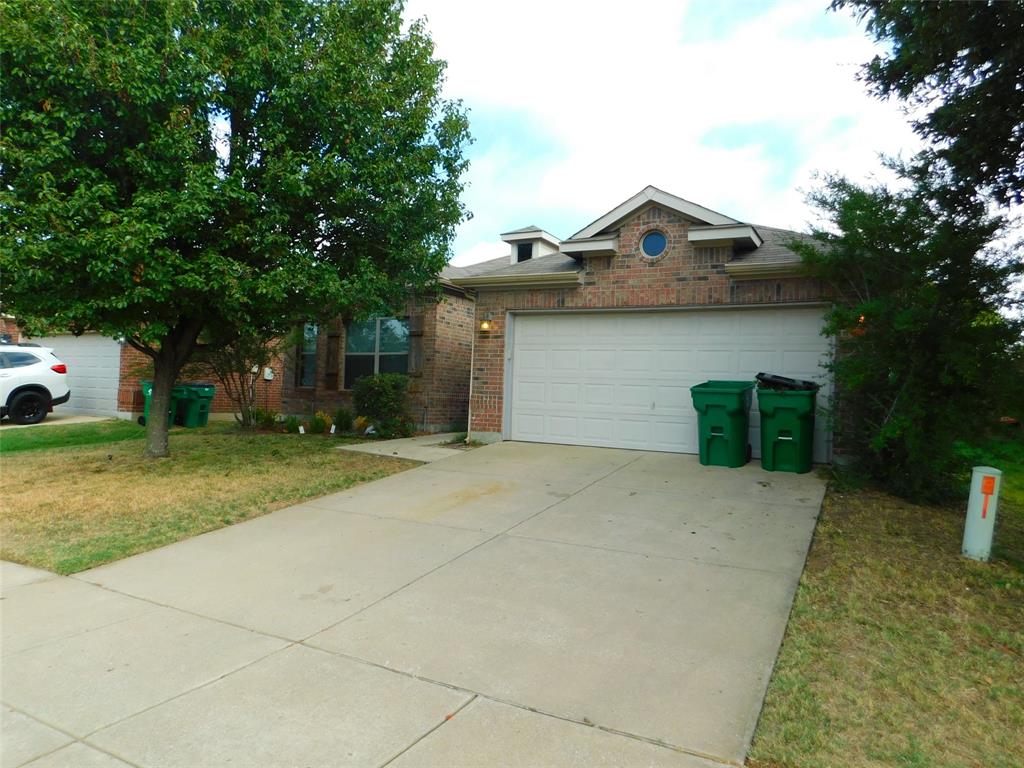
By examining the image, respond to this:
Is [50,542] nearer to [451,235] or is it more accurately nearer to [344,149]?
[344,149]

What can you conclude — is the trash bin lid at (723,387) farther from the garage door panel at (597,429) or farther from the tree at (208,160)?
the tree at (208,160)

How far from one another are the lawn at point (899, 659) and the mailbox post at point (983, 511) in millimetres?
126

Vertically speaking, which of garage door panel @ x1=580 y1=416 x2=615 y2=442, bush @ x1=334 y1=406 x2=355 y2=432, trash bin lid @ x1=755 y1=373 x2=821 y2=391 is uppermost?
trash bin lid @ x1=755 y1=373 x2=821 y2=391

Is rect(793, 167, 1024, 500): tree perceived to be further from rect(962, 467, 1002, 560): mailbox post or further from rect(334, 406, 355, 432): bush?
rect(334, 406, 355, 432): bush

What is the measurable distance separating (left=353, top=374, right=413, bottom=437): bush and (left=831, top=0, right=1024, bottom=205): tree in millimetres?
8882

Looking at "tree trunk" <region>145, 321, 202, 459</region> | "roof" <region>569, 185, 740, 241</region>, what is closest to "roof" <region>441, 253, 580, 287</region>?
"roof" <region>569, 185, 740, 241</region>

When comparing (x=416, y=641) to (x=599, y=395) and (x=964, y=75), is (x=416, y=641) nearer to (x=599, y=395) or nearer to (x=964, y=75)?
(x=964, y=75)

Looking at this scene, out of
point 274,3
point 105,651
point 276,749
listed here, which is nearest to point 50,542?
point 105,651

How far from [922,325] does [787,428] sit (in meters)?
2.12

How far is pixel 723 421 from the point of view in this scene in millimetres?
8531

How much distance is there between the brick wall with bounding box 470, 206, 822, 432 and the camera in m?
9.26

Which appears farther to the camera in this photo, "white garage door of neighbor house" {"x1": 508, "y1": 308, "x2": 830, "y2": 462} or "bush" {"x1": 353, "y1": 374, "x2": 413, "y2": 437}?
"bush" {"x1": 353, "y1": 374, "x2": 413, "y2": 437}

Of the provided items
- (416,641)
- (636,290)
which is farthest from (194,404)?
(416,641)

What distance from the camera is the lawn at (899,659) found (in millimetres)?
2639
